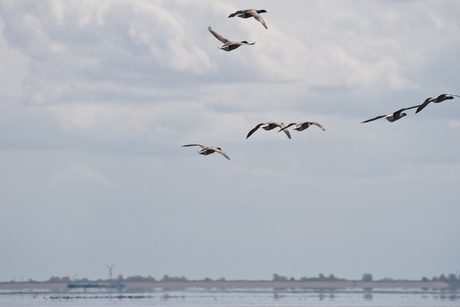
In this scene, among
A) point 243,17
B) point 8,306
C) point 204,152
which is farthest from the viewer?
point 8,306

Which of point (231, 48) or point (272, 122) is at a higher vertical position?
point (231, 48)

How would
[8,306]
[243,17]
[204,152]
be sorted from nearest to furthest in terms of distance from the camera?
[243,17], [204,152], [8,306]

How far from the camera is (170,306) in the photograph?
640ft

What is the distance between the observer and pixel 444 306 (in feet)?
656

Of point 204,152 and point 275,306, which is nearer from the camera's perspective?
point 204,152

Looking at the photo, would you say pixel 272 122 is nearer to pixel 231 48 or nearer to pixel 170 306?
pixel 231 48

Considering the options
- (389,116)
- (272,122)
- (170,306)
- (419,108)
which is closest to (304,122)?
(272,122)

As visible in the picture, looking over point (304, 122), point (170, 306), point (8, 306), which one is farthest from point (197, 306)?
point (304, 122)

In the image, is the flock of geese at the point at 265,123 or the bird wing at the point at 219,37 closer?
the flock of geese at the point at 265,123

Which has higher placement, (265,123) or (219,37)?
(219,37)

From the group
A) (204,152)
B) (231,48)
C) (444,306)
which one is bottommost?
(444,306)

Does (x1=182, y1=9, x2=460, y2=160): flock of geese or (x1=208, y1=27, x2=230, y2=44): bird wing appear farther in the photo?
(x1=208, y1=27, x2=230, y2=44): bird wing

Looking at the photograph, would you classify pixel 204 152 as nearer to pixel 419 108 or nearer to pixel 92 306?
pixel 419 108

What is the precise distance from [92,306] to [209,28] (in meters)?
137
